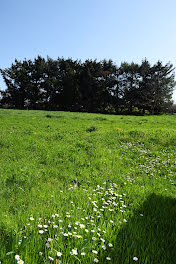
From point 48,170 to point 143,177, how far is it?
9.49 ft

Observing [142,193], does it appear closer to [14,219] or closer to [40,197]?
[40,197]

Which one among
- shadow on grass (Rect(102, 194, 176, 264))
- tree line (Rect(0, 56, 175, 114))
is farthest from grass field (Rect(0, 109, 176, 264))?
tree line (Rect(0, 56, 175, 114))

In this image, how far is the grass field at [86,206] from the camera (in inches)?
82.8

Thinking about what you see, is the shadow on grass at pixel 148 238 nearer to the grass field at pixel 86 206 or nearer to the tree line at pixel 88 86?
the grass field at pixel 86 206

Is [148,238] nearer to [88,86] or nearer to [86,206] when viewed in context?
[86,206]

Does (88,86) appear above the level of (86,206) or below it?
above

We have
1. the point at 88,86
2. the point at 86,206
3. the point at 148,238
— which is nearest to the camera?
the point at 148,238

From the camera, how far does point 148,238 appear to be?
2.41 meters

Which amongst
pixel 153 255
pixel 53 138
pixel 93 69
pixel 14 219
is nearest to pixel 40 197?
pixel 14 219

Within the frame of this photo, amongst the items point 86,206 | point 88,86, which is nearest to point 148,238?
point 86,206

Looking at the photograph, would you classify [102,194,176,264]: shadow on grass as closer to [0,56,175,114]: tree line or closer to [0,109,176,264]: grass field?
[0,109,176,264]: grass field

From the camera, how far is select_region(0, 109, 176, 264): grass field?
2.10 metres

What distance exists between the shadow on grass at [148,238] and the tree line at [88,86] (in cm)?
4297

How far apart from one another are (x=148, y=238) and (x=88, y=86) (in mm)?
45438
